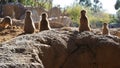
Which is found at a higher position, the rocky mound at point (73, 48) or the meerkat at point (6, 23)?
the rocky mound at point (73, 48)

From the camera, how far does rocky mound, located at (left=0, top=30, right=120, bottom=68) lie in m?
8.62

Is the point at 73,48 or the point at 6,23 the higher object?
the point at 73,48

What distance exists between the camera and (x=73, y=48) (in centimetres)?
974

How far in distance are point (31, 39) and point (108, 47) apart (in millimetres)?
2043

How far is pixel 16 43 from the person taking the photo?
803 centimetres

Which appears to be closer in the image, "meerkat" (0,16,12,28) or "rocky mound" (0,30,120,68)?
"rocky mound" (0,30,120,68)

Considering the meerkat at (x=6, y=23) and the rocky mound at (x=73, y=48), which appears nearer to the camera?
the rocky mound at (x=73, y=48)

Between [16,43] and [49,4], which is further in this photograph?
[49,4]

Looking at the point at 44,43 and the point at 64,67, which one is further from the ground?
the point at 44,43

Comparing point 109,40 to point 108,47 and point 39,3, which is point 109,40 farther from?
point 39,3

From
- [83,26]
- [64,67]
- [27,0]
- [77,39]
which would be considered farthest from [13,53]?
[27,0]

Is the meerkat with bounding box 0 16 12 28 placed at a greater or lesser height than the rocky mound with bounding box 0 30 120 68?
lesser

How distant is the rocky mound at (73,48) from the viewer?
8.62m

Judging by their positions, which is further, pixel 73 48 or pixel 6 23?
pixel 6 23
